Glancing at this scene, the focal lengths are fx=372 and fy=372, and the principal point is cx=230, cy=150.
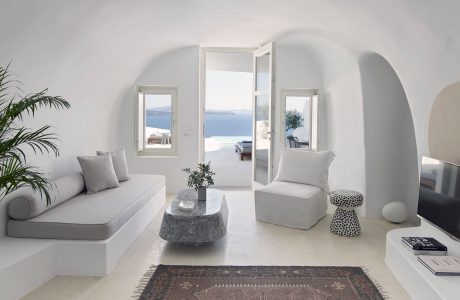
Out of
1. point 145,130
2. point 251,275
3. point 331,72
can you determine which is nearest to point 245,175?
point 145,130

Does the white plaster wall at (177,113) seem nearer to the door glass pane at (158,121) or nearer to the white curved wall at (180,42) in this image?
the white curved wall at (180,42)

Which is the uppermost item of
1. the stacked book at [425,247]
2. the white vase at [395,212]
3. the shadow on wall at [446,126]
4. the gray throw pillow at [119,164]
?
the shadow on wall at [446,126]

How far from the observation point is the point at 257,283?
302 cm

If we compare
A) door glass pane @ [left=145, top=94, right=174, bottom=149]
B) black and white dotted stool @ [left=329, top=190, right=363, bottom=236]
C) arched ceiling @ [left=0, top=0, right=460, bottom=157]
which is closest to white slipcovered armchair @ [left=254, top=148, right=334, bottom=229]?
black and white dotted stool @ [left=329, top=190, right=363, bottom=236]

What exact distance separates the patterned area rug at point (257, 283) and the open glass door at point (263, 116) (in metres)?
2.70

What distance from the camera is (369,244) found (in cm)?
402

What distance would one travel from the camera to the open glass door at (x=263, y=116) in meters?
5.76

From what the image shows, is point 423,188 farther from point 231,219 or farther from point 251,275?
point 231,219

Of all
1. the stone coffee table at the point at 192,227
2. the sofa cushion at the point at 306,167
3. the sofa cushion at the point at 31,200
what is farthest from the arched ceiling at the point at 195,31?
the stone coffee table at the point at 192,227

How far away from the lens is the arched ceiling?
287 centimetres

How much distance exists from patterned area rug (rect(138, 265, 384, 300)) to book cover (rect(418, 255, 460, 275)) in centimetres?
43

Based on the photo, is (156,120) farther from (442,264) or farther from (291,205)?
→ (442,264)

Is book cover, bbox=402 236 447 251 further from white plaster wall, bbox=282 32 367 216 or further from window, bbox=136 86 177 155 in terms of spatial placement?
window, bbox=136 86 177 155

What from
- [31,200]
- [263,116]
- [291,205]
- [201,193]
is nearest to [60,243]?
[31,200]
